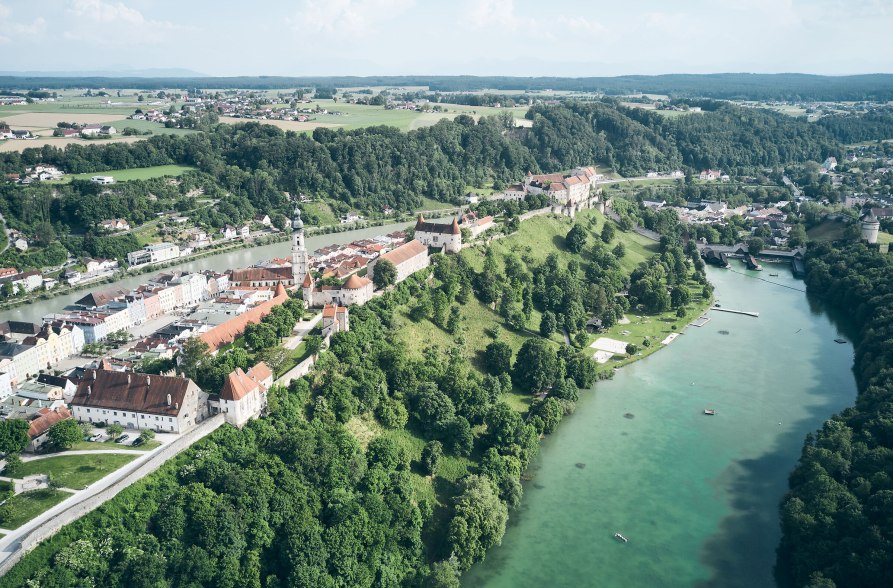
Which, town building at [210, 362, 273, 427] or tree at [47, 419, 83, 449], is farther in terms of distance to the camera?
town building at [210, 362, 273, 427]

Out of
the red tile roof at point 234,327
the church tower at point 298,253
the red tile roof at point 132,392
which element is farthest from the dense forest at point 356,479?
the church tower at point 298,253

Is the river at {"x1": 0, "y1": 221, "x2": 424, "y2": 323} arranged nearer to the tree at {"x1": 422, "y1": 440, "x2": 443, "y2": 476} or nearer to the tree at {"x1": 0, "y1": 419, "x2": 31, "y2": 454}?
the tree at {"x1": 0, "y1": 419, "x2": 31, "y2": 454}

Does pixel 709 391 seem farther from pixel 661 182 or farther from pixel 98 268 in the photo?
pixel 661 182

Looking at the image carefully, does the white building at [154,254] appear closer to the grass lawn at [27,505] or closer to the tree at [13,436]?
the tree at [13,436]

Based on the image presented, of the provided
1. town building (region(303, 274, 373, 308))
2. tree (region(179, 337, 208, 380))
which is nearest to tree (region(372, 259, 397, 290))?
town building (region(303, 274, 373, 308))

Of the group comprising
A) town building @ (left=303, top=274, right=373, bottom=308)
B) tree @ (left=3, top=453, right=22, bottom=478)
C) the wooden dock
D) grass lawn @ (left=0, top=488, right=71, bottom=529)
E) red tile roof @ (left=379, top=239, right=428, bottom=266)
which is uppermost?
red tile roof @ (left=379, top=239, right=428, bottom=266)

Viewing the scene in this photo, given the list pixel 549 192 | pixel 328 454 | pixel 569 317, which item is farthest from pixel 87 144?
pixel 328 454
